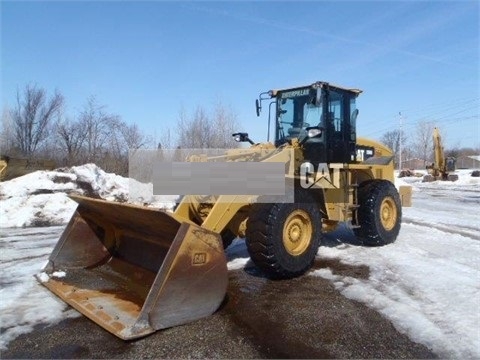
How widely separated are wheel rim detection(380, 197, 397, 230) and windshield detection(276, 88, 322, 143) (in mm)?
2174

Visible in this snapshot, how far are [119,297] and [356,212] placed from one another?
4415 millimetres

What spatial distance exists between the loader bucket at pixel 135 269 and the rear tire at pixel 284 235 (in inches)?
38.2

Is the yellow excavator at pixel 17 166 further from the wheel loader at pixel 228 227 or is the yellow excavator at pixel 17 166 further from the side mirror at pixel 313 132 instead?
the side mirror at pixel 313 132

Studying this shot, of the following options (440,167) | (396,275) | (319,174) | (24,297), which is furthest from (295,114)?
(440,167)

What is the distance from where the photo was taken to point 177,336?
12.4 ft

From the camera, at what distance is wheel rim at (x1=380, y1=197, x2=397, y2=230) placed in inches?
306

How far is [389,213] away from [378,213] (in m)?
0.70

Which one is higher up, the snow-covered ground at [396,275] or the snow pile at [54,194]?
the snow pile at [54,194]

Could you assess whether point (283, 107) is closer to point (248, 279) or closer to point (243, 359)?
point (248, 279)

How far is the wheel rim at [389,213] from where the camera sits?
7.78 meters

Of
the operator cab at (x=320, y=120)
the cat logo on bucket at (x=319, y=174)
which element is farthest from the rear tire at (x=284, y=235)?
the operator cab at (x=320, y=120)

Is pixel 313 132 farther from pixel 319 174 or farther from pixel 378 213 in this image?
pixel 378 213

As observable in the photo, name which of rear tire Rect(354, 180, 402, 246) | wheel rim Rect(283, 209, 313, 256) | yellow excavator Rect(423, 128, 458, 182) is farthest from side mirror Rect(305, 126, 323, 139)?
yellow excavator Rect(423, 128, 458, 182)

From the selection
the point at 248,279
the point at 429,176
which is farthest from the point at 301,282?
the point at 429,176
